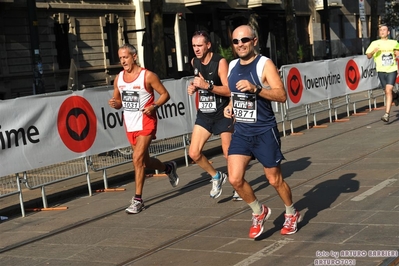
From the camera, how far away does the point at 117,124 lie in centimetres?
1148

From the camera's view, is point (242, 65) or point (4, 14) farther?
point (4, 14)

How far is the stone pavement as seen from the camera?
6.57 metres

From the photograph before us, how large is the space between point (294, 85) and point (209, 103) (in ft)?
24.6

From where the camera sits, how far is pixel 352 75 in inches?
753

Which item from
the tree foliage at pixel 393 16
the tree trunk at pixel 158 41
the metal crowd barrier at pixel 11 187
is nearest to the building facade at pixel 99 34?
the tree trunk at pixel 158 41

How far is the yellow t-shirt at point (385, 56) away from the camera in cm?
1590

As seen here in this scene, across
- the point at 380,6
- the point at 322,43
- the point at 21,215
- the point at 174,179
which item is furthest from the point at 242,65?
the point at 380,6

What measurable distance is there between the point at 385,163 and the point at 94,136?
417 centimetres

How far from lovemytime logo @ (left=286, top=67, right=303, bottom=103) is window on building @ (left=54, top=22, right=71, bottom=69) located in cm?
1690

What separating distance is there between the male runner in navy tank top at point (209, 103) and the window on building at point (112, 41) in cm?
2514

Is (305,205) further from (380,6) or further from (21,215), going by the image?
(380,6)

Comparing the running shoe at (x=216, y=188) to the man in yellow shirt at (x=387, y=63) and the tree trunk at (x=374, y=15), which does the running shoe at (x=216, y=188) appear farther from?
the tree trunk at (x=374, y=15)

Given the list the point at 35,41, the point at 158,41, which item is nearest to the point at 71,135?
the point at 35,41

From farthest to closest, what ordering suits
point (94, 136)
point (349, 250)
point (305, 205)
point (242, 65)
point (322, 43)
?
point (322, 43) → point (94, 136) → point (305, 205) → point (242, 65) → point (349, 250)
